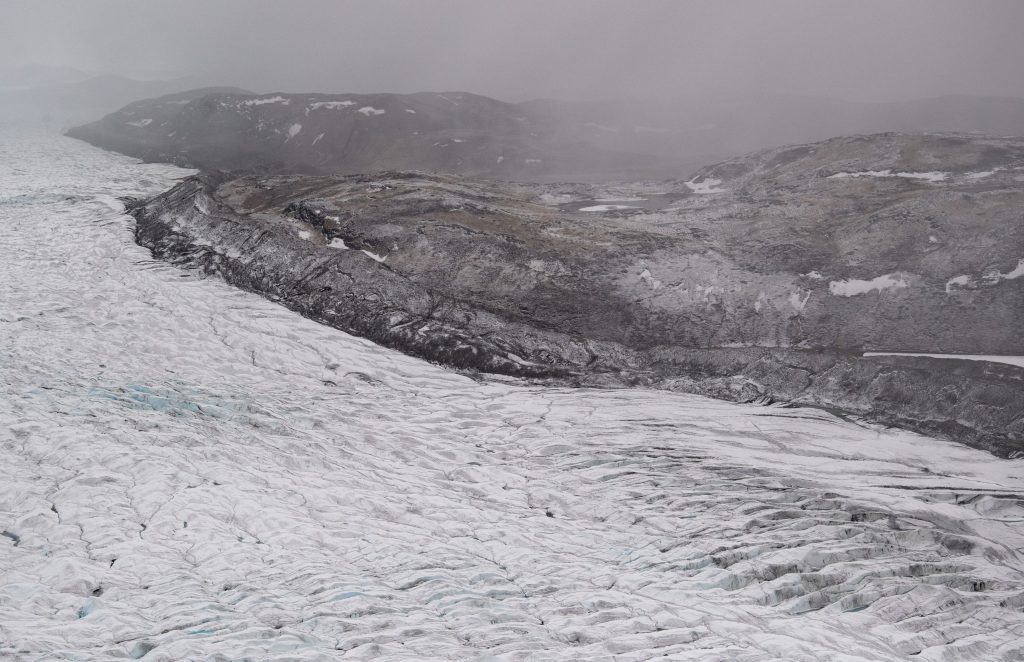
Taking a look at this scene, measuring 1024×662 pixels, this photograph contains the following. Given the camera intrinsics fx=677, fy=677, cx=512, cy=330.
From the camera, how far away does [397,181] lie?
112 feet


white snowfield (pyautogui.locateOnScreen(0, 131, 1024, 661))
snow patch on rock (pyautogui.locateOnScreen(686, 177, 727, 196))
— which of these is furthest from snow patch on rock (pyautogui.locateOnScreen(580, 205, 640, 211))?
white snowfield (pyautogui.locateOnScreen(0, 131, 1024, 661))

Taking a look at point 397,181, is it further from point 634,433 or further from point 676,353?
point 634,433

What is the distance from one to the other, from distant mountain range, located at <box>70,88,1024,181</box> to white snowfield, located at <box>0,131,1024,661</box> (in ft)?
131

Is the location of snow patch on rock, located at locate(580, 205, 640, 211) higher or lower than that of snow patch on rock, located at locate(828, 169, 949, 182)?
lower

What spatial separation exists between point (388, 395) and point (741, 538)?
1037 centimetres

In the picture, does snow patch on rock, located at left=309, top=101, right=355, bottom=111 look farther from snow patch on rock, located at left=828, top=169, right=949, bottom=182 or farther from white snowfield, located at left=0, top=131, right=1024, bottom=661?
white snowfield, located at left=0, top=131, right=1024, bottom=661

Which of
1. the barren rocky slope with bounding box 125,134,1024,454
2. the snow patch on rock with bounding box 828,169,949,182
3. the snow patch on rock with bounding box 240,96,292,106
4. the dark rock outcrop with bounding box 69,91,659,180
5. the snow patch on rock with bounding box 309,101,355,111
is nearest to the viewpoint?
the barren rocky slope with bounding box 125,134,1024,454

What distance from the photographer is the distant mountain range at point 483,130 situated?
60.9 m

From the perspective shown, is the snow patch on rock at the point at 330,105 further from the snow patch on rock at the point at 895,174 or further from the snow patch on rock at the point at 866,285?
the snow patch on rock at the point at 866,285

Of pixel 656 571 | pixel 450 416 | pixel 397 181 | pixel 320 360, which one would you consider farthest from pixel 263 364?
pixel 397 181

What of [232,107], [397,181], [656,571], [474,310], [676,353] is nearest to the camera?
[656,571]

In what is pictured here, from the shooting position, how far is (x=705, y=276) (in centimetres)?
2317

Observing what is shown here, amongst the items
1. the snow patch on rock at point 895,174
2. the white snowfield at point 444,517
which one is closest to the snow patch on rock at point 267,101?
the white snowfield at point 444,517

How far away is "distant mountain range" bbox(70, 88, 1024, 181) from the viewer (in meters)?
60.9
